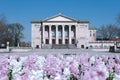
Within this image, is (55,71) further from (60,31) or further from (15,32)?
(60,31)

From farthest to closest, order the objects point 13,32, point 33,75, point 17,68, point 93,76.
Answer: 1. point 13,32
2. point 17,68
3. point 33,75
4. point 93,76

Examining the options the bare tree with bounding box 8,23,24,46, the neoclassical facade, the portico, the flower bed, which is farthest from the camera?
the portico

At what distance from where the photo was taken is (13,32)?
112 metres

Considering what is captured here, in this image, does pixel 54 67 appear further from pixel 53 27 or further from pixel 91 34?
pixel 91 34

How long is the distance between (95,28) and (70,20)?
20293mm

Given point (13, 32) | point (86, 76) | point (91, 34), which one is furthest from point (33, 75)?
point (91, 34)

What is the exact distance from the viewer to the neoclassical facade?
114250 millimetres

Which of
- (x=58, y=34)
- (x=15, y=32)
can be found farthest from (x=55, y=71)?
(x=58, y=34)

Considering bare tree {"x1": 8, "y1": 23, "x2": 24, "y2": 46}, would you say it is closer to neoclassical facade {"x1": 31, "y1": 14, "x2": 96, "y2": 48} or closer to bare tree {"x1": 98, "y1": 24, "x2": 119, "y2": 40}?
neoclassical facade {"x1": 31, "y1": 14, "x2": 96, "y2": 48}

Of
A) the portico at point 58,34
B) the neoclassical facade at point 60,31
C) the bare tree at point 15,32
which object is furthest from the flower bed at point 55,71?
the portico at point 58,34

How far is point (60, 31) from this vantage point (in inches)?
4621

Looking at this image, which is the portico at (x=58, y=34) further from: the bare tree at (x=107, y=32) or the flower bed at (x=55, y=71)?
the flower bed at (x=55, y=71)

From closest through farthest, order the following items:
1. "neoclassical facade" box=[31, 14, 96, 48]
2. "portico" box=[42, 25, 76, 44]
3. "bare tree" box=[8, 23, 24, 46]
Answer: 1. "bare tree" box=[8, 23, 24, 46]
2. "neoclassical facade" box=[31, 14, 96, 48]
3. "portico" box=[42, 25, 76, 44]

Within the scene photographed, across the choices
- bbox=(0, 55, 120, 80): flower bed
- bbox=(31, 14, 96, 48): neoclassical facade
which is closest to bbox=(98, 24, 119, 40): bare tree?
bbox=(31, 14, 96, 48): neoclassical facade
